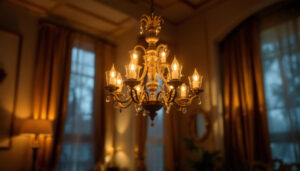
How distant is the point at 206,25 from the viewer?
479 centimetres

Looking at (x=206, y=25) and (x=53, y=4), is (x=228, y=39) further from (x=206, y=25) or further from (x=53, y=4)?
(x=53, y=4)

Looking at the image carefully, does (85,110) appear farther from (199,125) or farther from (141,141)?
(199,125)

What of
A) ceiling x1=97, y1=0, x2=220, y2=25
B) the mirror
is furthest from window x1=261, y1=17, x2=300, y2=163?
ceiling x1=97, y1=0, x2=220, y2=25

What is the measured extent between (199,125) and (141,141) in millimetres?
1016

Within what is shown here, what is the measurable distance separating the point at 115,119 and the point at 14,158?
1845mm

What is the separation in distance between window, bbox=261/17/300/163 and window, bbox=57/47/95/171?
9.64 feet

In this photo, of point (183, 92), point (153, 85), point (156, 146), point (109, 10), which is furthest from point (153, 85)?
point (156, 146)

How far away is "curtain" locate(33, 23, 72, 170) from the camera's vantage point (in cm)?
410

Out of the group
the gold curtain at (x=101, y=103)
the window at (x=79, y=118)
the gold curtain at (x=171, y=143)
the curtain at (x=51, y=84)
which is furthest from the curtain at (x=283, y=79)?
the curtain at (x=51, y=84)

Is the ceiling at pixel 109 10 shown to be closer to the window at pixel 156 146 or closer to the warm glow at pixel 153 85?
the window at pixel 156 146

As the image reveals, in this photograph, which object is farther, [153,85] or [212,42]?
[212,42]

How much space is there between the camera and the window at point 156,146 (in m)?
4.67

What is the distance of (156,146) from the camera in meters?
4.77

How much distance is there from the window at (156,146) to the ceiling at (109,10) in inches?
49.1
